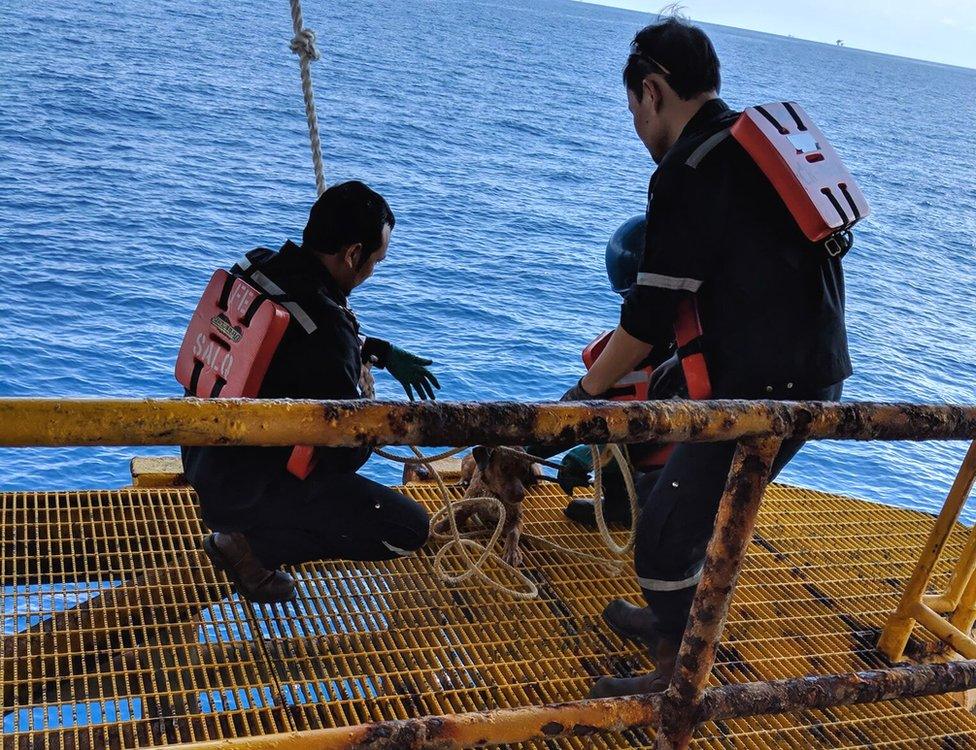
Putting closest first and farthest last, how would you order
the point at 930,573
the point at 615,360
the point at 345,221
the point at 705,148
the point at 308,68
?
the point at 705,148
the point at 615,360
the point at 345,221
the point at 930,573
the point at 308,68

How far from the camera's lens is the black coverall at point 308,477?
3.20 metres

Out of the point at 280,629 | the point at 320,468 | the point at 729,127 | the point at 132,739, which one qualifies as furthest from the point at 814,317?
the point at 132,739

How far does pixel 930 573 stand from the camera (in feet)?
11.6

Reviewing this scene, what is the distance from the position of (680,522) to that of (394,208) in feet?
63.3

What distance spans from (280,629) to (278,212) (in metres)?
17.6

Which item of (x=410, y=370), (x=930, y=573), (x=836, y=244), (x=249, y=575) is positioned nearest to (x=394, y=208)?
(x=410, y=370)

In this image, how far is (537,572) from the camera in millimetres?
4160

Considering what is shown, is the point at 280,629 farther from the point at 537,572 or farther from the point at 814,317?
the point at 814,317

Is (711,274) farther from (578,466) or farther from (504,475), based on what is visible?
(578,466)

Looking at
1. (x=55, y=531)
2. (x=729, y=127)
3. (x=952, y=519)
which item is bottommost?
(x=55, y=531)

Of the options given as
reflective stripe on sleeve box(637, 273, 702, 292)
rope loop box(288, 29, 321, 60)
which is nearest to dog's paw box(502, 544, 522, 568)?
reflective stripe on sleeve box(637, 273, 702, 292)

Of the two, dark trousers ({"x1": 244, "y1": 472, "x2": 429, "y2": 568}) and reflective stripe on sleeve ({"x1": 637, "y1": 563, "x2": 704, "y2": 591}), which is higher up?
reflective stripe on sleeve ({"x1": 637, "y1": 563, "x2": 704, "y2": 591})

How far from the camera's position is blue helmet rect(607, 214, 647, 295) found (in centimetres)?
415

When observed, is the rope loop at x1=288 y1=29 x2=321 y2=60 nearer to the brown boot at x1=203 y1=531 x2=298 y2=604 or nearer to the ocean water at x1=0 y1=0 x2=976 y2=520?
the brown boot at x1=203 y1=531 x2=298 y2=604
